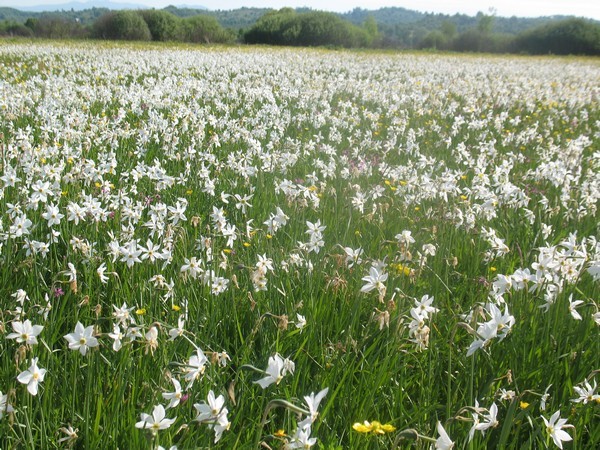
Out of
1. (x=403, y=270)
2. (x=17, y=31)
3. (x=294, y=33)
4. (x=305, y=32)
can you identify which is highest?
(x=305, y=32)

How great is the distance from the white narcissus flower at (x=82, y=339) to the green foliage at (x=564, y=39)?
68.1m

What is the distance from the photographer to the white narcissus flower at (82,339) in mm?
1881

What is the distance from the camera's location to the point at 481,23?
112m

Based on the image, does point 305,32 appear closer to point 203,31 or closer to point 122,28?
point 203,31

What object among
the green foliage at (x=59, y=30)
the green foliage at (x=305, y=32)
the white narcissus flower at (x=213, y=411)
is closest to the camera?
the white narcissus flower at (x=213, y=411)

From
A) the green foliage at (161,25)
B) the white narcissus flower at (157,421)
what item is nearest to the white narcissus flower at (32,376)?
the white narcissus flower at (157,421)

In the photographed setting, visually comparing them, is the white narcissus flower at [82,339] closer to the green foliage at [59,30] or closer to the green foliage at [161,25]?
the green foliage at [59,30]

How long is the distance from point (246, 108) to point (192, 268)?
7.45m

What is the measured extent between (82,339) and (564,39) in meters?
75.1

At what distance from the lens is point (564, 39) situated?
65.5 meters

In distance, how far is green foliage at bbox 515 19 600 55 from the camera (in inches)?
2515

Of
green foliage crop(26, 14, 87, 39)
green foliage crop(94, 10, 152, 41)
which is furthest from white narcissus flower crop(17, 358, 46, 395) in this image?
green foliage crop(94, 10, 152, 41)

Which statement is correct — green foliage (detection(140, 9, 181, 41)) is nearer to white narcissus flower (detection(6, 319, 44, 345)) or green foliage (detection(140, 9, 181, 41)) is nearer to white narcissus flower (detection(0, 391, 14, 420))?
white narcissus flower (detection(6, 319, 44, 345))

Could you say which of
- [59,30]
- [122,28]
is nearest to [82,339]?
[122,28]
